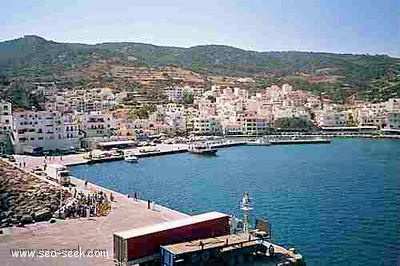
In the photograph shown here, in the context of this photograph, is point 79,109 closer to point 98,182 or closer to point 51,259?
point 98,182

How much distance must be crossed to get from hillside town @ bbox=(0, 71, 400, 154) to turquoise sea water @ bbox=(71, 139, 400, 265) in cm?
243

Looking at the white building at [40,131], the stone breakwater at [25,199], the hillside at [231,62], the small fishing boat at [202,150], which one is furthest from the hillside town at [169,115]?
the stone breakwater at [25,199]

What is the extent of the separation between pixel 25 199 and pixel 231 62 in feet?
108

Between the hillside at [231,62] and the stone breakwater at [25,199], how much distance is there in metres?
10.3

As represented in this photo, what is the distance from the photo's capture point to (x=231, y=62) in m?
38.2

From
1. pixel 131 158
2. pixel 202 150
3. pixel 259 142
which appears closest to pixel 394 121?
pixel 259 142

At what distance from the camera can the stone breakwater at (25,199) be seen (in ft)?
17.5

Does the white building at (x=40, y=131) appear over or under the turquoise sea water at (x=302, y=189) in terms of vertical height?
over

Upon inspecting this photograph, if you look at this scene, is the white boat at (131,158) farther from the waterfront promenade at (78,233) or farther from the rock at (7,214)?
the rock at (7,214)

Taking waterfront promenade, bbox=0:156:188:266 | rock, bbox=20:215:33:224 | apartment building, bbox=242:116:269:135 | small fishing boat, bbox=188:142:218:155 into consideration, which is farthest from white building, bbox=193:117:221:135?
rock, bbox=20:215:33:224

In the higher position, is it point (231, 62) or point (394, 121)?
point (231, 62)

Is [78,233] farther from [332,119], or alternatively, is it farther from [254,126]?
[332,119]

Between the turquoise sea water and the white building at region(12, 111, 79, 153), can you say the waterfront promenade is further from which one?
the white building at region(12, 111, 79, 153)

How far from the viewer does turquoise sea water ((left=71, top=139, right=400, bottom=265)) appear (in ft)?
18.4
